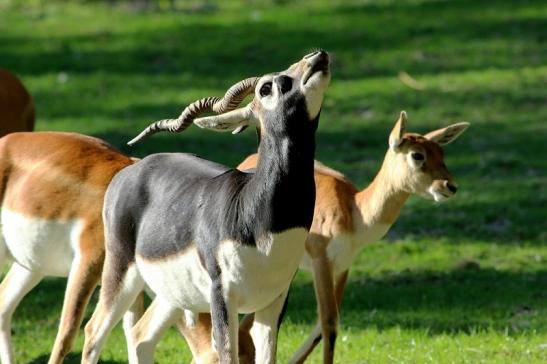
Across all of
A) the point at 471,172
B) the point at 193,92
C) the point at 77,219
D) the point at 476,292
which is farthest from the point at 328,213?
the point at 193,92

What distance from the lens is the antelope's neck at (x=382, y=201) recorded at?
26.3 feet

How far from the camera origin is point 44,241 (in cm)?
731

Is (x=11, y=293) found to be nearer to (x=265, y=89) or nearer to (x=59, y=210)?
(x=59, y=210)

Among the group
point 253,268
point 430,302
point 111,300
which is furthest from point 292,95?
point 430,302

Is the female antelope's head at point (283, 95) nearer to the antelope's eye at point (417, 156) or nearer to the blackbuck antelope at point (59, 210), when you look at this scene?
the blackbuck antelope at point (59, 210)

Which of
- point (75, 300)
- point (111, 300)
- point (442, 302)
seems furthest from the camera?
point (442, 302)

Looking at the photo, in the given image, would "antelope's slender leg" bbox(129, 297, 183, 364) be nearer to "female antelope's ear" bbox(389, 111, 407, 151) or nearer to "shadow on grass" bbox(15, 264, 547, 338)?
"female antelope's ear" bbox(389, 111, 407, 151)

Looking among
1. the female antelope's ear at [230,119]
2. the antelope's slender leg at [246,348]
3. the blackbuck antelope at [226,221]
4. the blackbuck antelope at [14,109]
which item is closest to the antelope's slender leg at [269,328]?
the blackbuck antelope at [226,221]

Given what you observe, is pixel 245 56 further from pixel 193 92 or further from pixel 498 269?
pixel 498 269

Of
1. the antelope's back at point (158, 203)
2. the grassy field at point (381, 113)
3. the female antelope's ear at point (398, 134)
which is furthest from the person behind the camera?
the grassy field at point (381, 113)

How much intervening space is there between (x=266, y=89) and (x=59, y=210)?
6.51 feet

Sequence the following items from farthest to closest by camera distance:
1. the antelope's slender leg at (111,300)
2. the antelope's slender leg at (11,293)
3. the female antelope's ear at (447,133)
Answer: the female antelope's ear at (447,133) → the antelope's slender leg at (11,293) → the antelope's slender leg at (111,300)

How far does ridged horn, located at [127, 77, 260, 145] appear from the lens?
240 inches

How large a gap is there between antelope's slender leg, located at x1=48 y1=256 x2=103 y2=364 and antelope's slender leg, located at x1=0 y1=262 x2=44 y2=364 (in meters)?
0.75
